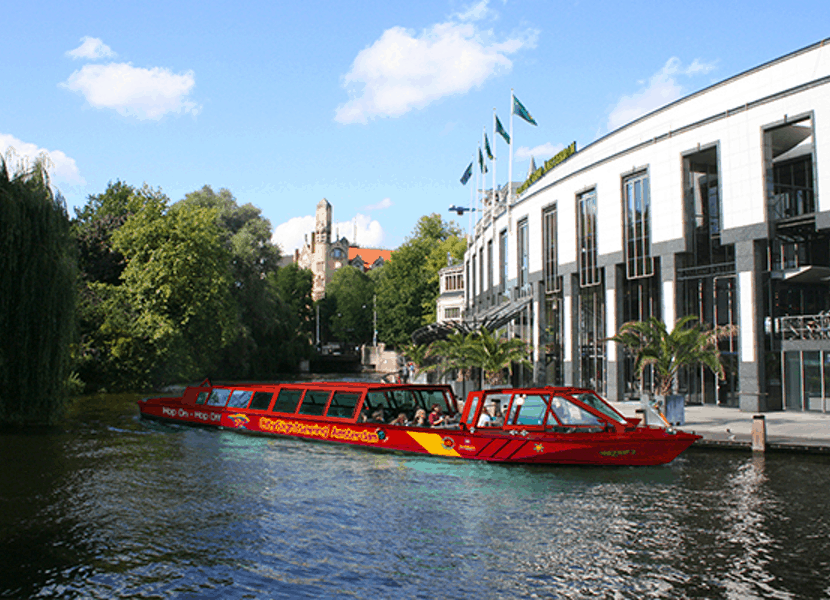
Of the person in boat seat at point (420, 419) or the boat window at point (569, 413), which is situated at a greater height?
the boat window at point (569, 413)

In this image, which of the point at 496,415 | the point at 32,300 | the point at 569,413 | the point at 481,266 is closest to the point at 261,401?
the point at 32,300

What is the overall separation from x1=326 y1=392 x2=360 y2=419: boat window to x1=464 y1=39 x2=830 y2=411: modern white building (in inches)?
628

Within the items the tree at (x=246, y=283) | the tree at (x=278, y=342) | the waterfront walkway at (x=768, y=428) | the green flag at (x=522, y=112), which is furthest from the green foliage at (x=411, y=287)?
the waterfront walkway at (x=768, y=428)

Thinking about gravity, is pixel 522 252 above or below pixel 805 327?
above

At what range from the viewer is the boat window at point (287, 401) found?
24344mm

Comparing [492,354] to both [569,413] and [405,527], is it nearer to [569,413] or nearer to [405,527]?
[569,413]

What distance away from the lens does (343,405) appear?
74.5 ft

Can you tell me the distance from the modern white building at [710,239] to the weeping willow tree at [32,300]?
80.1 ft

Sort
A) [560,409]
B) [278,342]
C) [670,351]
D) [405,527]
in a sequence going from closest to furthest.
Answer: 1. [405,527]
2. [560,409]
3. [670,351]
4. [278,342]

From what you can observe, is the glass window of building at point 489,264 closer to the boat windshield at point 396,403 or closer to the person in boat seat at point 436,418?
the boat windshield at point 396,403

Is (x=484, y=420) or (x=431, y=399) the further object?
(x=431, y=399)

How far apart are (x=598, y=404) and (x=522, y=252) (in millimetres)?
27549

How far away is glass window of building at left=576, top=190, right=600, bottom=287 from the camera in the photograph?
3666 centimetres

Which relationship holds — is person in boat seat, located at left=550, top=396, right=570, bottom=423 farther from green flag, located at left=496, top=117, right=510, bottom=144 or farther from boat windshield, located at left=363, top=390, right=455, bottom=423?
green flag, located at left=496, top=117, right=510, bottom=144
